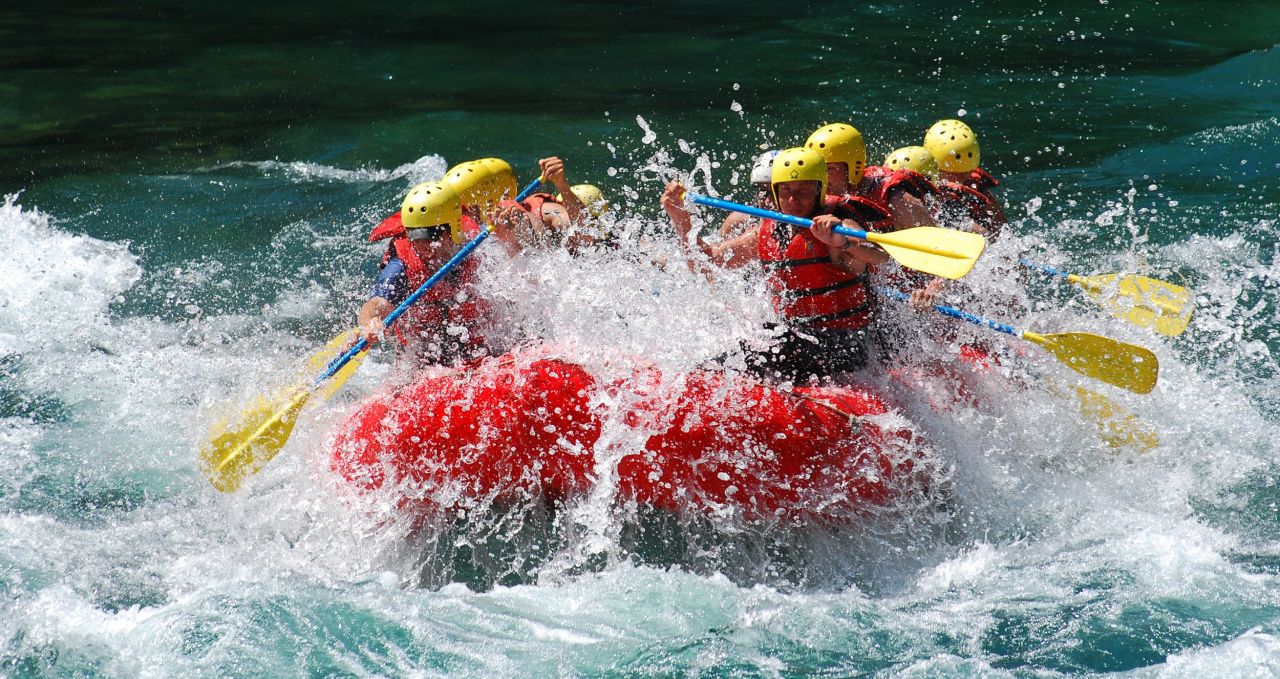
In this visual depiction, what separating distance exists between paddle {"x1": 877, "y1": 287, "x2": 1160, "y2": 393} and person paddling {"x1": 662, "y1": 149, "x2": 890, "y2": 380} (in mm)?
679

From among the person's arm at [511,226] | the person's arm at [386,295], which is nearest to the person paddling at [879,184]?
the person's arm at [511,226]

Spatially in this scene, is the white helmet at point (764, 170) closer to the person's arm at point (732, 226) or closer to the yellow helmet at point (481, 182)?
the person's arm at point (732, 226)

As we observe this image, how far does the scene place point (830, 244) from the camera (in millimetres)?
4906

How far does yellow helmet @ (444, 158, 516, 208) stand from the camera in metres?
5.73

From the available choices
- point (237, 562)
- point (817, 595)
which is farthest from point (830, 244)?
point (237, 562)

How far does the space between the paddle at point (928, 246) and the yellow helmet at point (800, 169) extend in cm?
17

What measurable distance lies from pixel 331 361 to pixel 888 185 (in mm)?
3034

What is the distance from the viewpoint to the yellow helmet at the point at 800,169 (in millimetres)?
4984

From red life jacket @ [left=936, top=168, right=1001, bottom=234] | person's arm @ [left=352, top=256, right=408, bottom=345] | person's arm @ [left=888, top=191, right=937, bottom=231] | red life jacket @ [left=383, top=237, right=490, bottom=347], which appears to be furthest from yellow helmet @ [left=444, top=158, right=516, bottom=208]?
red life jacket @ [left=936, top=168, right=1001, bottom=234]

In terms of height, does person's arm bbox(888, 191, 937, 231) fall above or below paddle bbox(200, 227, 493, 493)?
above

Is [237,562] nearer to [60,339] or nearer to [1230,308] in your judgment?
[60,339]

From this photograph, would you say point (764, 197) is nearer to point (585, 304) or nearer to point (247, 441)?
point (585, 304)

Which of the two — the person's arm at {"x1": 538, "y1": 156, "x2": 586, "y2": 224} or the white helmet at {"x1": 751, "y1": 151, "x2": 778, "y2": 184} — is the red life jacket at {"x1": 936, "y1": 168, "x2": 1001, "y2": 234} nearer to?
the white helmet at {"x1": 751, "y1": 151, "x2": 778, "y2": 184}

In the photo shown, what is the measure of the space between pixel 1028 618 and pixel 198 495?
3933 millimetres
